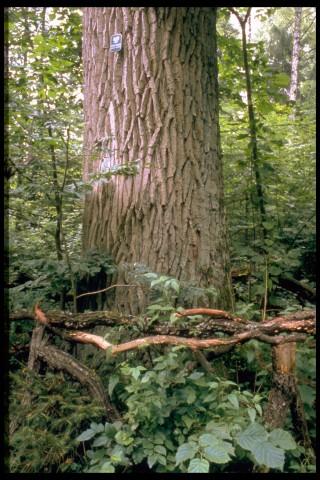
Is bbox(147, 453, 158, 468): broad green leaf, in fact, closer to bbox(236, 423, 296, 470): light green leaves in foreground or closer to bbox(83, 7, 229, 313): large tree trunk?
bbox(236, 423, 296, 470): light green leaves in foreground

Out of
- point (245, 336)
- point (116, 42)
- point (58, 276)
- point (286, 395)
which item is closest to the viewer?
point (286, 395)

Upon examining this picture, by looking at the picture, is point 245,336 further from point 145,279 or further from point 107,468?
point 107,468

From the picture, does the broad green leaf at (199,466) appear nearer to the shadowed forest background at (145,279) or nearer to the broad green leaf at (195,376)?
the shadowed forest background at (145,279)

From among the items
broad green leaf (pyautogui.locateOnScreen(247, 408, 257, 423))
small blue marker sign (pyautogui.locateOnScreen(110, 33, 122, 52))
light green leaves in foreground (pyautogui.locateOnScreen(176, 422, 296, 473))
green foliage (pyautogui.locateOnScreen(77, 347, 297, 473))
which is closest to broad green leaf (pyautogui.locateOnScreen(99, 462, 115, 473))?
green foliage (pyautogui.locateOnScreen(77, 347, 297, 473))

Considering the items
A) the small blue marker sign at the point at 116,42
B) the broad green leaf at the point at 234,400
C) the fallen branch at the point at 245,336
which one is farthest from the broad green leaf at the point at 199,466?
the small blue marker sign at the point at 116,42

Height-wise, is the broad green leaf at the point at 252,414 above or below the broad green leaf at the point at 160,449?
above

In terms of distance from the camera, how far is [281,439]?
5.32ft

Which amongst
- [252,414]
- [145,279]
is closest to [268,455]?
[252,414]

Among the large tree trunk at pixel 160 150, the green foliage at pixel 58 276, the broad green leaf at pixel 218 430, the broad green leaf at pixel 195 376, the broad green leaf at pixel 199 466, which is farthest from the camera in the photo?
the large tree trunk at pixel 160 150

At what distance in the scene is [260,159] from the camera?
3281 mm

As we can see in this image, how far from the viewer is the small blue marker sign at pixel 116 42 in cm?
261

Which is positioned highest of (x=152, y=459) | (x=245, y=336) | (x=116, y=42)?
(x=116, y=42)

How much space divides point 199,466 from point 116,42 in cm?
255

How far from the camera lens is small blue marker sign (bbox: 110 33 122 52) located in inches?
103
